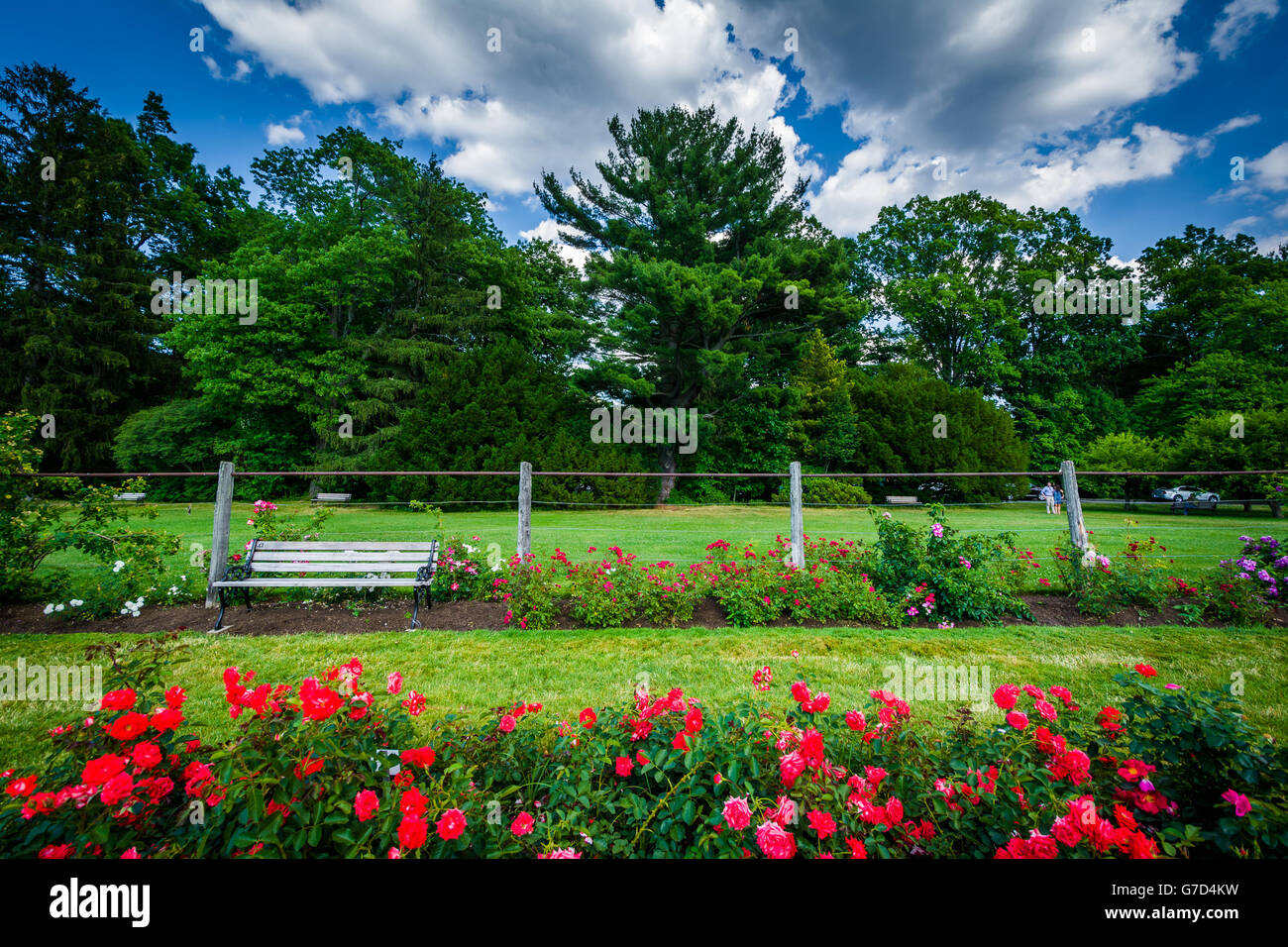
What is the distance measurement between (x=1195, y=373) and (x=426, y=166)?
3710 centimetres

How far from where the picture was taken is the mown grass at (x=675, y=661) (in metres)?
3.38

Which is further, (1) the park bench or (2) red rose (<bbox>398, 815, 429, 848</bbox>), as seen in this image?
(1) the park bench

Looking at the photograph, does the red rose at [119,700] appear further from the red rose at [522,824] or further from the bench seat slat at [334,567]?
the bench seat slat at [334,567]

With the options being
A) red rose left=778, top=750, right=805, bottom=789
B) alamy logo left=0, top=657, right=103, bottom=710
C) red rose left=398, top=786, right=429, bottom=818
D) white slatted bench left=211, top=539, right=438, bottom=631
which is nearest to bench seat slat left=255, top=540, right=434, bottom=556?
white slatted bench left=211, top=539, right=438, bottom=631

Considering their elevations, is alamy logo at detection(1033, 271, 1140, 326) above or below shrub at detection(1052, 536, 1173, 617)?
above

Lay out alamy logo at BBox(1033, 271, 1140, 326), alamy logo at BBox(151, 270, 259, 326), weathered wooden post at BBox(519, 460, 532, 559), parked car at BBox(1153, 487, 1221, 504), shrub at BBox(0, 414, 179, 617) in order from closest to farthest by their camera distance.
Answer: shrub at BBox(0, 414, 179, 617), weathered wooden post at BBox(519, 460, 532, 559), parked car at BBox(1153, 487, 1221, 504), alamy logo at BBox(151, 270, 259, 326), alamy logo at BBox(1033, 271, 1140, 326)

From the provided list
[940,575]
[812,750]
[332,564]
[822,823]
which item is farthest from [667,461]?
[822,823]

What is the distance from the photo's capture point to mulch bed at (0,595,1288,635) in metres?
4.91

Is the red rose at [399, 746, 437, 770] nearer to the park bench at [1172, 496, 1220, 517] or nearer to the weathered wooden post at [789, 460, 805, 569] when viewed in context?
the weathered wooden post at [789, 460, 805, 569]

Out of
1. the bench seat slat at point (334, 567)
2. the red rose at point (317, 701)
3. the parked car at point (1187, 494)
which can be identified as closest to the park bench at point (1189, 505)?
the parked car at point (1187, 494)

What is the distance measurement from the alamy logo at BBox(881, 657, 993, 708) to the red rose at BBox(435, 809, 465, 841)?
10.5ft

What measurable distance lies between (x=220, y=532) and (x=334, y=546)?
3.91 ft

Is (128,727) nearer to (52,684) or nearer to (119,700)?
(119,700)

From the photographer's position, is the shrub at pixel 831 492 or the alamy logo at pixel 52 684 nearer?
the alamy logo at pixel 52 684
